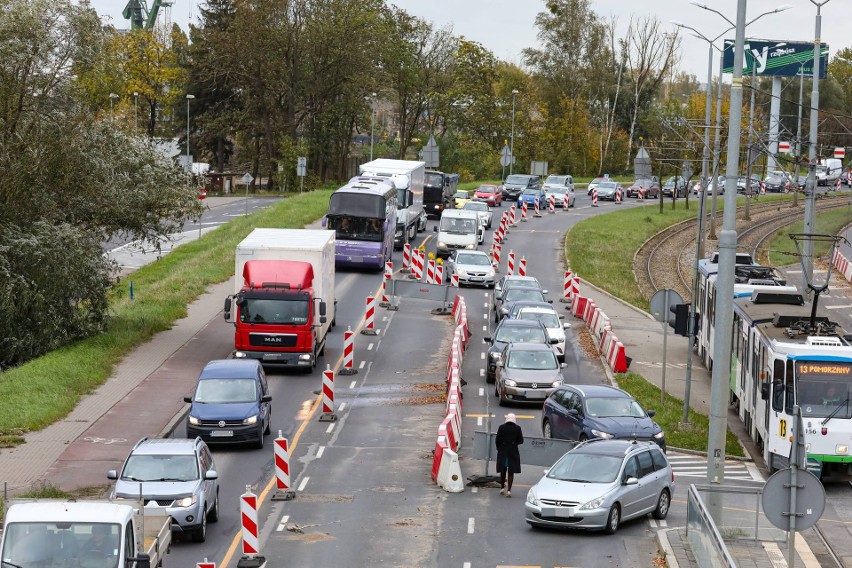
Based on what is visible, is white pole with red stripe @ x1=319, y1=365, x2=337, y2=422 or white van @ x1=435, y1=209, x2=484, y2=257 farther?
white van @ x1=435, y1=209, x2=484, y2=257

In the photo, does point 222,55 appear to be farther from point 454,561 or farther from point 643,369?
point 454,561

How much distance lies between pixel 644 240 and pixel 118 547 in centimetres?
5574

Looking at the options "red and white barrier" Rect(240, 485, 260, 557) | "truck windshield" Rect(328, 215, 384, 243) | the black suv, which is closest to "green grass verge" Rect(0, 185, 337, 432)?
"truck windshield" Rect(328, 215, 384, 243)

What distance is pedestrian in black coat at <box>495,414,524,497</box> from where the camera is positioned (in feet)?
75.7

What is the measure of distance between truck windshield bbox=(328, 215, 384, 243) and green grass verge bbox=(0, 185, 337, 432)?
4.84 m

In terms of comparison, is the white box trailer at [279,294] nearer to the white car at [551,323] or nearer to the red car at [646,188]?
the white car at [551,323]

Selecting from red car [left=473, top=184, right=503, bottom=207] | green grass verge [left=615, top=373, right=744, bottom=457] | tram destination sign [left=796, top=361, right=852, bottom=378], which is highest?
red car [left=473, top=184, right=503, bottom=207]

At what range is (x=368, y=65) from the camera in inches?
3684

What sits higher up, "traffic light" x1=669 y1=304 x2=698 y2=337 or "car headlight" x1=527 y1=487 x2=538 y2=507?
"traffic light" x1=669 y1=304 x2=698 y2=337

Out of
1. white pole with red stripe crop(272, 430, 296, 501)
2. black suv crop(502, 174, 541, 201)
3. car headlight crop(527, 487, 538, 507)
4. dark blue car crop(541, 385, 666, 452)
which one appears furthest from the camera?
A: black suv crop(502, 174, 541, 201)

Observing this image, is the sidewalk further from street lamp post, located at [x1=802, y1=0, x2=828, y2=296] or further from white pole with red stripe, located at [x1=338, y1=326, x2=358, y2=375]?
white pole with red stripe, located at [x1=338, y1=326, x2=358, y2=375]

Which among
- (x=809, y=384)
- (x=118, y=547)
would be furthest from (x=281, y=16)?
(x=118, y=547)

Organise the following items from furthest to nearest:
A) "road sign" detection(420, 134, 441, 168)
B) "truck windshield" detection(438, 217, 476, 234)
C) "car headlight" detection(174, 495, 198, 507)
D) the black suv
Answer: the black suv, "road sign" detection(420, 134, 441, 168), "truck windshield" detection(438, 217, 476, 234), "car headlight" detection(174, 495, 198, 507)

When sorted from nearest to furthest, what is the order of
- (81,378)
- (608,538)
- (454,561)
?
(454,561) → (608,538) → (81,378)
